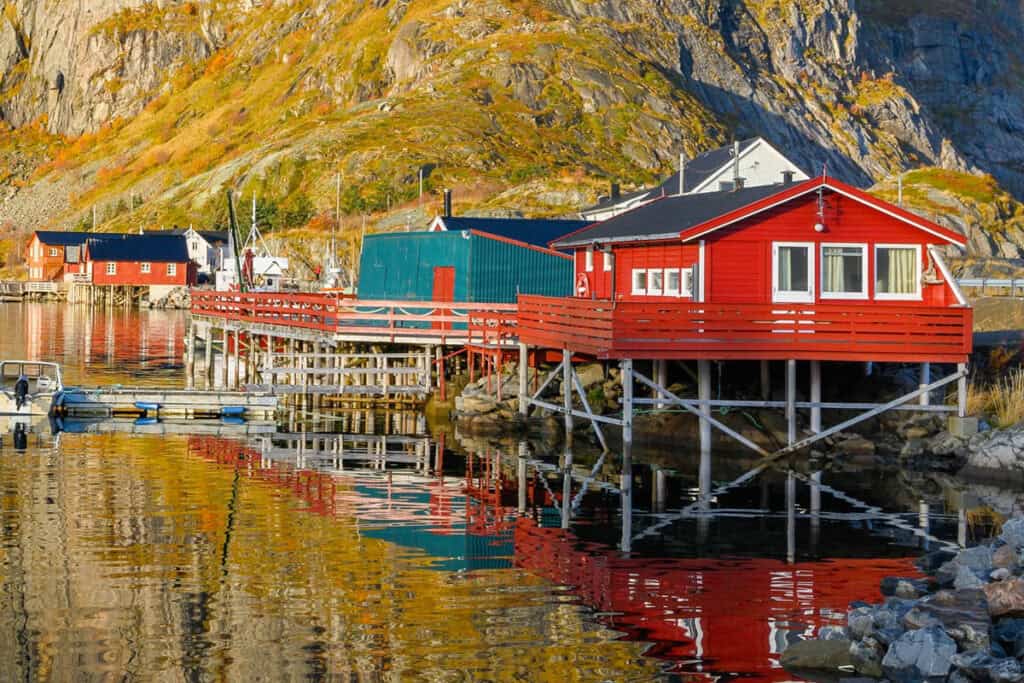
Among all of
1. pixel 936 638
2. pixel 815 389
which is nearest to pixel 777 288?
pixel 815 389

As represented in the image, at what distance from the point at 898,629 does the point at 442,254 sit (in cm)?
3643

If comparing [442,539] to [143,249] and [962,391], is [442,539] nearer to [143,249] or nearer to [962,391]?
[962,391]

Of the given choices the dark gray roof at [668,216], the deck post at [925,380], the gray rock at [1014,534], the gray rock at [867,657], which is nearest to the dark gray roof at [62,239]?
the dark gray roof at [668,216]

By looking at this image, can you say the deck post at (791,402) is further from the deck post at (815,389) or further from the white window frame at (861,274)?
the white window frame at (861,274)

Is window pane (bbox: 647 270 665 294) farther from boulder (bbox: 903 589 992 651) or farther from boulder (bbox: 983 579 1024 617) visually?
boulder (bbox: 983 579 1024 617)

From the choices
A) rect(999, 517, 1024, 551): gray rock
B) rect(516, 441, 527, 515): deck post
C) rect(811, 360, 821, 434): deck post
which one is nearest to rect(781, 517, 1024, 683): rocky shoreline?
rect(999, 517, 1024, 551): gray rock

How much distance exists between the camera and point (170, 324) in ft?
380

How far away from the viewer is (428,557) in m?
26.9

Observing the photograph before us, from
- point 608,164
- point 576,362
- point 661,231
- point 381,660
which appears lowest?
point 381,660

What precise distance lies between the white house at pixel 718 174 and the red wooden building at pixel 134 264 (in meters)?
72.4

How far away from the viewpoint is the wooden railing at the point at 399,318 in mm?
49000

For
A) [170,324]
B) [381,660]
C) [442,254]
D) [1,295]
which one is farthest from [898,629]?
[1,295]

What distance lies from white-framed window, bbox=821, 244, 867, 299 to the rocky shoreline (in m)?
16.8

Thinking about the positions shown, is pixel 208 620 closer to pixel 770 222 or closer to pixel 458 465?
pixel 458 465
